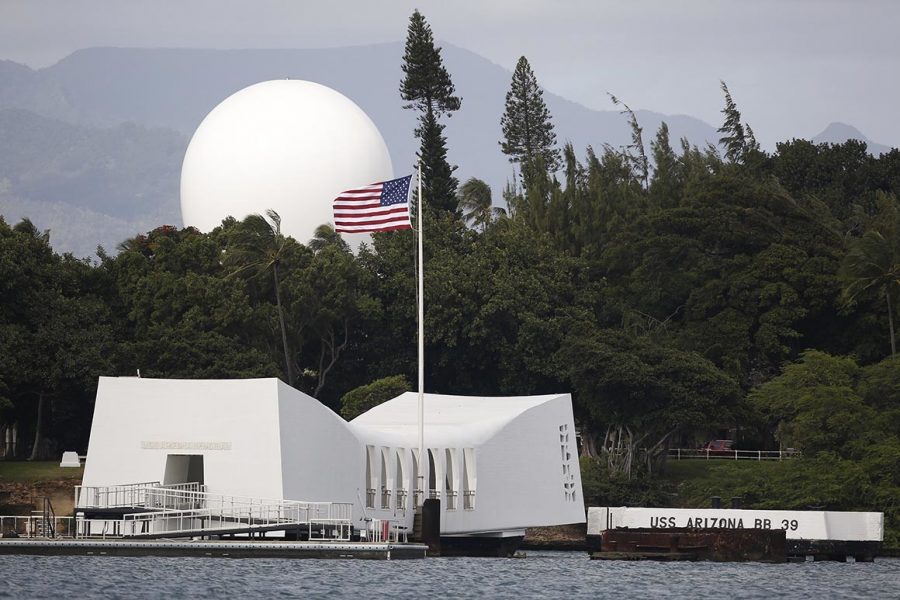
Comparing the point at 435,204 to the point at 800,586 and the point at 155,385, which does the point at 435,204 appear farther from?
the point at 800,586

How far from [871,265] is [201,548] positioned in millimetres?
36805

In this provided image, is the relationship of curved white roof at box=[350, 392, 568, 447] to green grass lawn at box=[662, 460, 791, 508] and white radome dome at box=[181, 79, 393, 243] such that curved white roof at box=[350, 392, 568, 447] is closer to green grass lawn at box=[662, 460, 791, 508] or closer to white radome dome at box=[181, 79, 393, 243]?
green grass lawn at box=[662, 460, 791, 508]

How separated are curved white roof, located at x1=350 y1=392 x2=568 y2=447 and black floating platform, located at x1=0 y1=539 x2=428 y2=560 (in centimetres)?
734

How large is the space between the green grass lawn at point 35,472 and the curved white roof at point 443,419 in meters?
11.9

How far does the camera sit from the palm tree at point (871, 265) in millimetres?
68000

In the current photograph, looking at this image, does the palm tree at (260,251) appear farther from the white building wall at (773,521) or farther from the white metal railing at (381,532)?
the white metal railing at (381,532)

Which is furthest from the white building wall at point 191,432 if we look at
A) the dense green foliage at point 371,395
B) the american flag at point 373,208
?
the dense green foliage at point 371,395

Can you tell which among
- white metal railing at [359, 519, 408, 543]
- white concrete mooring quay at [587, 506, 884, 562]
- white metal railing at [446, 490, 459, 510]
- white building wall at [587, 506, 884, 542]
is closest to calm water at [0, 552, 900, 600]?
white metal railing at [359, 519, 408, 543]

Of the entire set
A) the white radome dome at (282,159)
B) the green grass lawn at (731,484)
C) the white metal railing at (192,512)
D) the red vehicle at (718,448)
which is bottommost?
the white metal railing at (192,512)

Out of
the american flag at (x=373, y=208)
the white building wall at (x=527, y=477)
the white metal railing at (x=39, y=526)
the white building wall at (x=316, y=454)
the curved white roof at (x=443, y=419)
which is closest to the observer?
the white building wall at (x=316, y=454)

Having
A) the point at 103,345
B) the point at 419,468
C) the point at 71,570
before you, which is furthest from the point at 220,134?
the point at 71,570

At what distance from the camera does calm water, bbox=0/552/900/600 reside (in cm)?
3316

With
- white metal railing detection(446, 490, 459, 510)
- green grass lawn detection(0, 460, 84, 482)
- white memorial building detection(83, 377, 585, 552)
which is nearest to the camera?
white memorial building detection(83, 377, 585, 552)

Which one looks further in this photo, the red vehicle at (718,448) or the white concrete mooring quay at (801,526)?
the red vehicle at (718,448)
